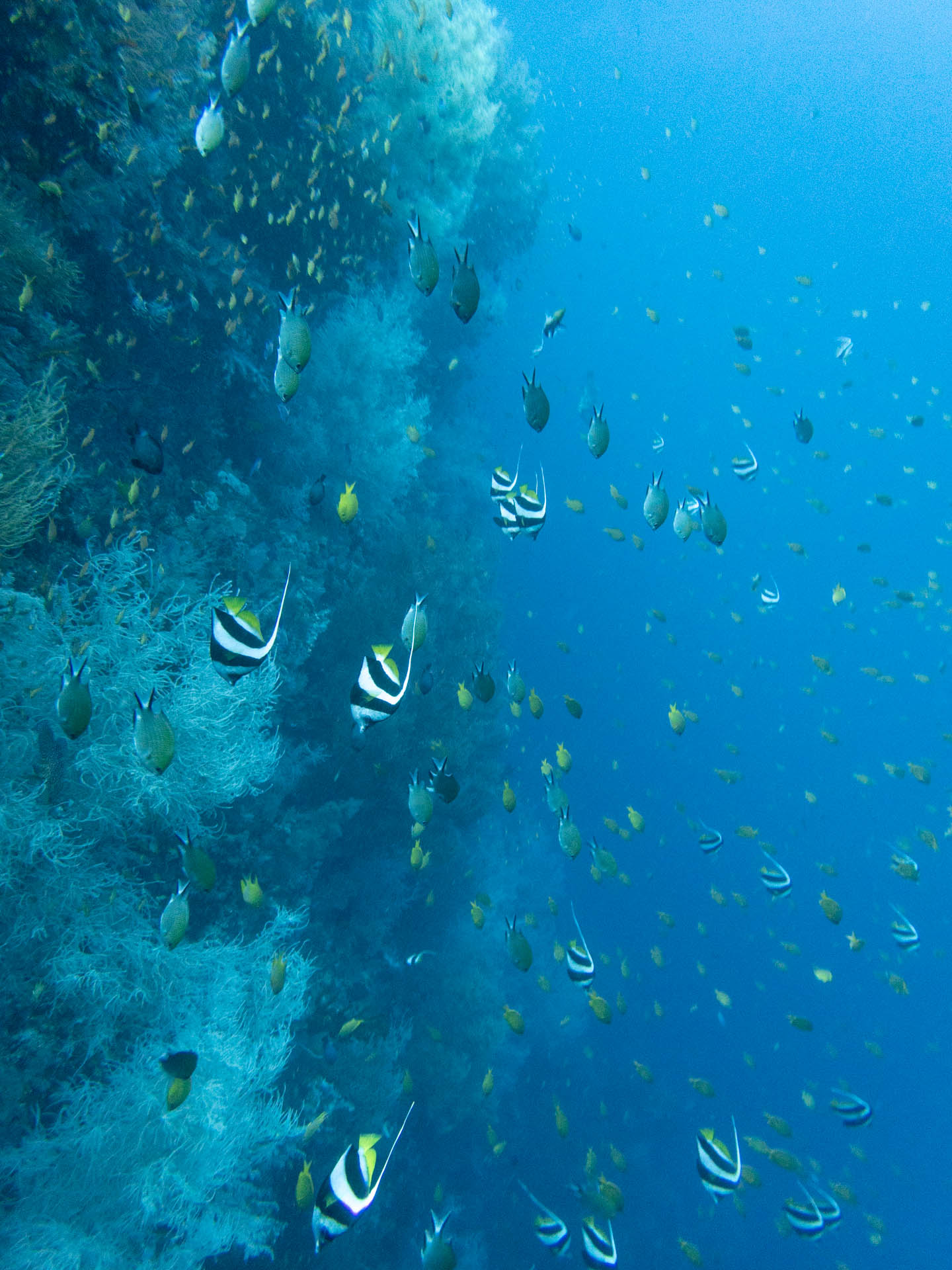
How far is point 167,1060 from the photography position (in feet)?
11.5

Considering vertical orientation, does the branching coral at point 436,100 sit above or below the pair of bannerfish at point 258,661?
above

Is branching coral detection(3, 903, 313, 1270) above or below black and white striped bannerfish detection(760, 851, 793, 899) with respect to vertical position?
below

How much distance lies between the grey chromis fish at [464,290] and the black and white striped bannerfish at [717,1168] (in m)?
5.85

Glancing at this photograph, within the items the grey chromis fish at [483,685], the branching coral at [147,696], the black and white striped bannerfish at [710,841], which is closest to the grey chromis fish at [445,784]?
the grey chromis fish at [483,685]

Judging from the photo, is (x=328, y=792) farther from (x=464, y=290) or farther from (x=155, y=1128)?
(x=464, y=290)

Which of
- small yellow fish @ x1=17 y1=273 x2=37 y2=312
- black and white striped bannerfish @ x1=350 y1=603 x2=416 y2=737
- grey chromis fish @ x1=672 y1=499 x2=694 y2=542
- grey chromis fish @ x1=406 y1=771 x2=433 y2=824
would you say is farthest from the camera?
grey chromis fish @ x1=672 y1=499 x2=694 y2=542

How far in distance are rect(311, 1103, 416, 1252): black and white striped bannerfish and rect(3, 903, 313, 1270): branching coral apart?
260cm

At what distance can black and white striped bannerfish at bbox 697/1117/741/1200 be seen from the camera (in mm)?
4230

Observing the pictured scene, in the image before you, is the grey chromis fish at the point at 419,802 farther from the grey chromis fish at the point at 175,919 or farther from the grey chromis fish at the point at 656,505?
the grey chromis fish at the point at 656,505

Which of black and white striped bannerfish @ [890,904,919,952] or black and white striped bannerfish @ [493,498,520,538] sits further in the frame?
black and white striped bannerfish @ [890,904,919,952]

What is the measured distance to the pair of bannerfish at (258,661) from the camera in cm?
230

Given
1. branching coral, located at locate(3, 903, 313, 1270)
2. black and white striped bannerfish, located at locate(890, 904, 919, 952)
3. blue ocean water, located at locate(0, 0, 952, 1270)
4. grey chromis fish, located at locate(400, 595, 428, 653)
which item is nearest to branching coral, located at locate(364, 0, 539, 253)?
blue ocean water, located at locate(0, 0, 952, 1270)

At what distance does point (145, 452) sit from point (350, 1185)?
13.2 ft

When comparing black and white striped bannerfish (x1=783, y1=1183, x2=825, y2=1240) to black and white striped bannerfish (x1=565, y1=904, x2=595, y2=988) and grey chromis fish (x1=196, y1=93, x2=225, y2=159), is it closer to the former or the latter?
black and white striped bannerfish (x1=565, y1=904, x2=595, y2=988)
